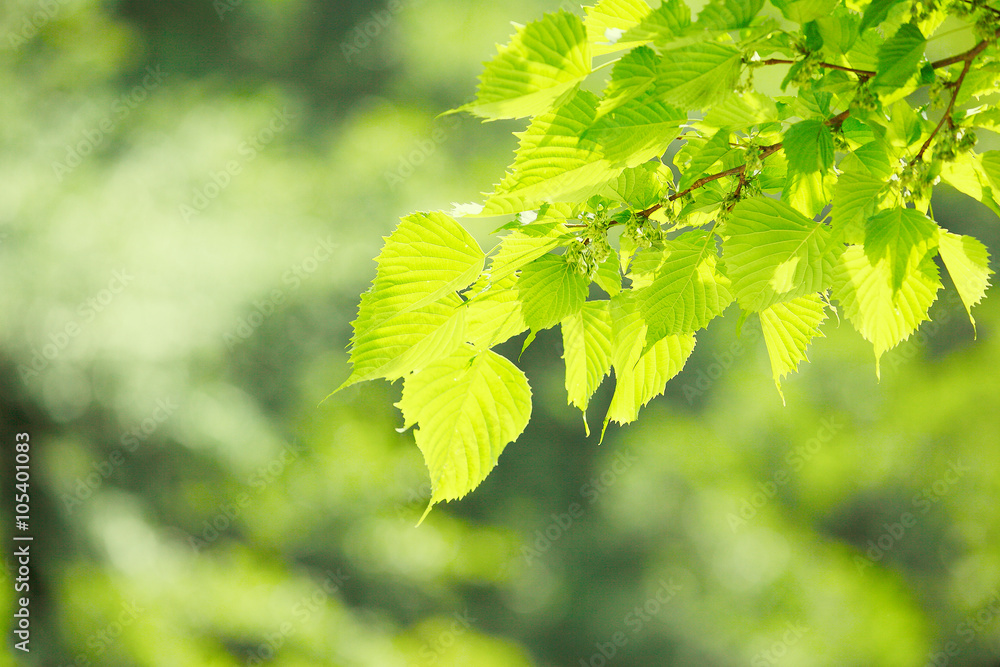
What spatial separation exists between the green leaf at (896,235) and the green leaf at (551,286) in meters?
0.19

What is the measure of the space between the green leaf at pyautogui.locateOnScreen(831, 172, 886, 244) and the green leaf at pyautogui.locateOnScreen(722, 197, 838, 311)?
0.02 m

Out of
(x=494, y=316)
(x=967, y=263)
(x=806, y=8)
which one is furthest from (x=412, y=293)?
(x=967, y=263)

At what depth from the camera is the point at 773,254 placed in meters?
0.41

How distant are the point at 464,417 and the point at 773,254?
0.92 feet

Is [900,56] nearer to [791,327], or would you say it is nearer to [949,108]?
[949,108]

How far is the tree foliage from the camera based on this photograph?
1.15 feet

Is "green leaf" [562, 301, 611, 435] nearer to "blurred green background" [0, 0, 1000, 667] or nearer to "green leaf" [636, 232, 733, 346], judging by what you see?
"green leaf" [636, 232, 733, 346]

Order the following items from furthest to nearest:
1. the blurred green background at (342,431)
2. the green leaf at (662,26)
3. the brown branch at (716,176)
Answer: the blurred green background at (342,431) < the brown branch at (716,176) < the green leaf at (662,26)

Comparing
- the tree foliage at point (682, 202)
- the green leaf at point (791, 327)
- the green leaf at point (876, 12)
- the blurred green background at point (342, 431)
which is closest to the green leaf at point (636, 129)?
the tree foliage at point (682, 202)

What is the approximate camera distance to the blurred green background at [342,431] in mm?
3770

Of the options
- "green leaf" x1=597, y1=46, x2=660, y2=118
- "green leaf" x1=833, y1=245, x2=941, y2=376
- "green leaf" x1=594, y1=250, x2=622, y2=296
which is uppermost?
"green leaf" x1=597, y1=46, x2=660, y2=118

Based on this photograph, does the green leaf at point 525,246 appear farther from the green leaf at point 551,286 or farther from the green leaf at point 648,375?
the green leaf at point 648,375

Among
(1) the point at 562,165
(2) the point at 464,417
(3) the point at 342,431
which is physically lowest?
(3) the point at 342,431

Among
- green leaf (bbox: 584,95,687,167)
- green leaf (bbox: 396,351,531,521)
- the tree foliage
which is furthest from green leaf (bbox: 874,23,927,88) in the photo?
green leaf (bbox: 396,351,531,521)
